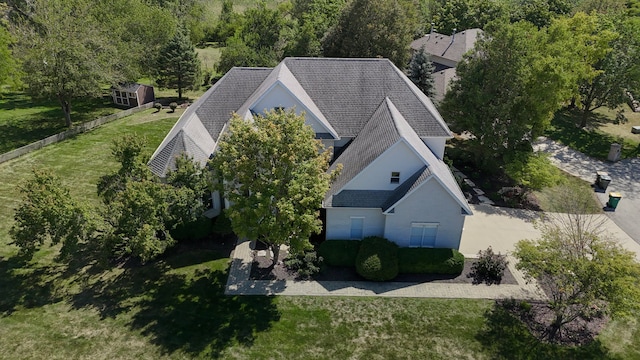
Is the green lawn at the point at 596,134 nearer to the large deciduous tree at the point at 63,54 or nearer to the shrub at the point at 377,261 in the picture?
the shrub at the point at 377,261

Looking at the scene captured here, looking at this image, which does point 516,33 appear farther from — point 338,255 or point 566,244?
point 338,255

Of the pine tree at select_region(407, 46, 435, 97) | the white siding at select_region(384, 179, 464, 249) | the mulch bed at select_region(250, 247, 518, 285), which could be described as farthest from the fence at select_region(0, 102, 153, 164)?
the white siding at select_region(384, 179, 464, 249)

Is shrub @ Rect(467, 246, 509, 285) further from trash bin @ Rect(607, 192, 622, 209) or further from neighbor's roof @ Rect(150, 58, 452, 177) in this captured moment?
trash bin @ Rect(607, 192, 622, 209)

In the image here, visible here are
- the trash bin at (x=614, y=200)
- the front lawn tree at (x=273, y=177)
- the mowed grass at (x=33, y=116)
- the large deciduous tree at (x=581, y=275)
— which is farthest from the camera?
the mowed grass at (x=33, y=116)

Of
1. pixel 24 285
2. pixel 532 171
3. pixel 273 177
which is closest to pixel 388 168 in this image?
pixel 273 177

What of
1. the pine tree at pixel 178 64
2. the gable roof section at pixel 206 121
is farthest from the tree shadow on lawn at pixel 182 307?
the pine tree at pixel 178 64

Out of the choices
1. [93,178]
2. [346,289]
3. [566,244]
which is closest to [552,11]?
[566,244]
